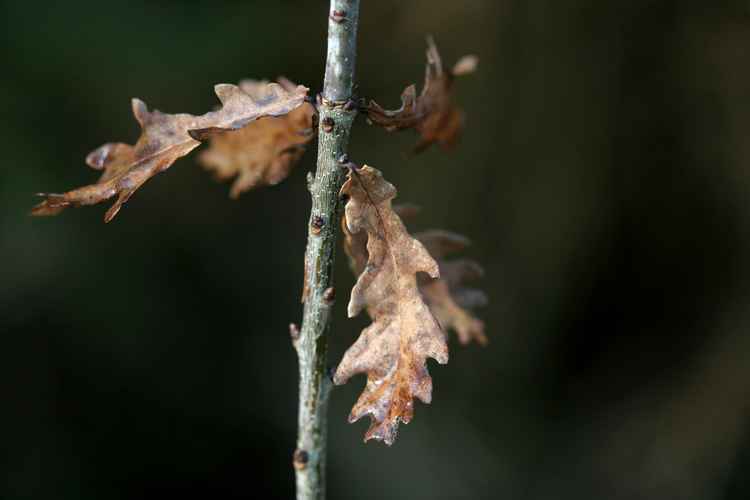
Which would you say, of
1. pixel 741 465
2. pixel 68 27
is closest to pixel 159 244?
pixel 68 27

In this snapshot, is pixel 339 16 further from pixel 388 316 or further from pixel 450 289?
pixel 450 289

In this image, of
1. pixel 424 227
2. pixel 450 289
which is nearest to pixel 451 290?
pixel 450 289

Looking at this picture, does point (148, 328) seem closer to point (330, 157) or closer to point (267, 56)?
point (267, 56)

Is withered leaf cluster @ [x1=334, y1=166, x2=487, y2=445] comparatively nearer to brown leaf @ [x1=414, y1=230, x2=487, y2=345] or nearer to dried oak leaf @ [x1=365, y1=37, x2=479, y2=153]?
dried oak leaf @ [x1=365, y1=37, x2=479, y2=153]

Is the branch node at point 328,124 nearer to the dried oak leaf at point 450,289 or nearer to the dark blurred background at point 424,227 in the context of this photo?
the dried oak leaf at point 450,289

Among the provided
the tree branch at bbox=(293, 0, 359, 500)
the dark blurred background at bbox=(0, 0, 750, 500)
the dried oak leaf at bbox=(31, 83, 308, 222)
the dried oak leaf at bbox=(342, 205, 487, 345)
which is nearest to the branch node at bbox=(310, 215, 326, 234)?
the tree branch at bbox=(293, 0, 359, 500)
